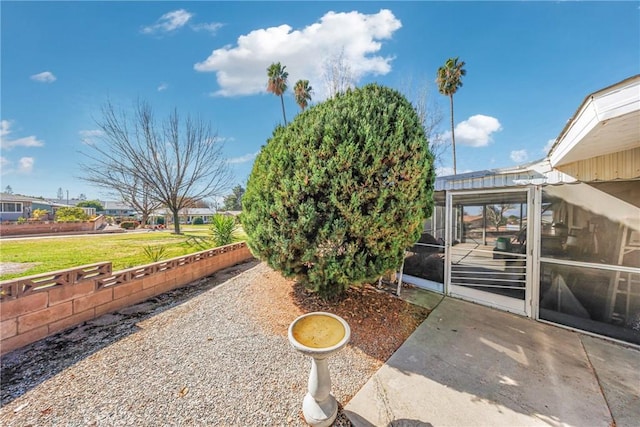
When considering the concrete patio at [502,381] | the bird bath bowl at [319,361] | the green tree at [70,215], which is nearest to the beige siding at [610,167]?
the concrete patio at [502,381]

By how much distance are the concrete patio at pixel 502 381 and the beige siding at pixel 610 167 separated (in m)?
2.76

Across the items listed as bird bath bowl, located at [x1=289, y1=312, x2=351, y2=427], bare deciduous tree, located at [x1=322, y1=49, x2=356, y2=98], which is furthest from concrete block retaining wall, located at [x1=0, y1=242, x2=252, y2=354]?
bare deciduous tree, located at [x1=322, y1=49, x2=356, y2=98]

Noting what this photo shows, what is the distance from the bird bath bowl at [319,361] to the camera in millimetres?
1914

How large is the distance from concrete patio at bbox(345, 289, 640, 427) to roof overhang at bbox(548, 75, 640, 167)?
287 cm

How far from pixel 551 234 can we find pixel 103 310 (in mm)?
7483

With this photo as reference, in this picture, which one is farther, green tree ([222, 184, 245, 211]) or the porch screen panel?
green tree ([222, 184, 245, 211])

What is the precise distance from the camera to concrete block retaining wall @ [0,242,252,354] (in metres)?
2.86

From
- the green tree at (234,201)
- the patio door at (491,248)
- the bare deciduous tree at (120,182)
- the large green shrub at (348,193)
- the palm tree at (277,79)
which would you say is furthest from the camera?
the green tree at (234,201)

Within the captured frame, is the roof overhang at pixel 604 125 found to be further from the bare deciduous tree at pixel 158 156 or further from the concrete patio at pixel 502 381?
the bare deciduous tree at pixel 158 156

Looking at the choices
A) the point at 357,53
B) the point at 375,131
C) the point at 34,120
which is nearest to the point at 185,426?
the point at 375,131

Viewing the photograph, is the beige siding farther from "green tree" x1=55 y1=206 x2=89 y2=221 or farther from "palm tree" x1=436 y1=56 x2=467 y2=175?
"green tree" x1=55 y1=206 x2=89 y2=221

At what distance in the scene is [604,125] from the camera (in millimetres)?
2750

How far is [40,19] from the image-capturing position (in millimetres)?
5090

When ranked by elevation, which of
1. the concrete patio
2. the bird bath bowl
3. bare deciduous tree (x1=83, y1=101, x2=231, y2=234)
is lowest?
the concrete patio
